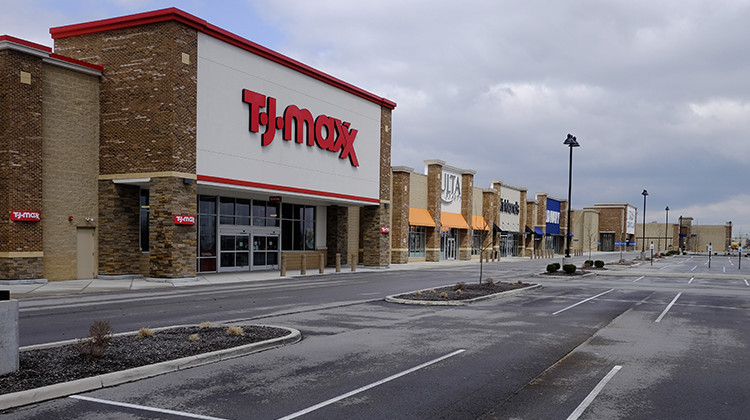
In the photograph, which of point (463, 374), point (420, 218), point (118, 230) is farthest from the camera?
point (420, 218)

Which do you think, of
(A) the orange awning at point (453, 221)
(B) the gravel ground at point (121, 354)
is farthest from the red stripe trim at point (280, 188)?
(B) the gravel ground at point (121, 354)

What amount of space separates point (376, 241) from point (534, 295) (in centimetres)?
1971

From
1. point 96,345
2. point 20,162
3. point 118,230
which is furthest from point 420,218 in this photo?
point 96,345

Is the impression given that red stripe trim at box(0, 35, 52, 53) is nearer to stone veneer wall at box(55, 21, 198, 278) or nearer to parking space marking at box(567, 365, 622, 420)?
stone veneer wall at box(55, 21, 198, 278)

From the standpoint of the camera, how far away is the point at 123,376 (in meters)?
7.85

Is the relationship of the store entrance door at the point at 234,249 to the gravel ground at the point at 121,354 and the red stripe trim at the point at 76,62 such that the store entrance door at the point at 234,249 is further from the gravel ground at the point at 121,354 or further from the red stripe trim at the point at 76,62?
the gravel ground at the point at 121,354

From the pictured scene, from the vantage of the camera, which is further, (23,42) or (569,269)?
(569,269)

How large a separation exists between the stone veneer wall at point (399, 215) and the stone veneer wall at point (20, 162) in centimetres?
2753

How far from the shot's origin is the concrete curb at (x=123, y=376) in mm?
6751

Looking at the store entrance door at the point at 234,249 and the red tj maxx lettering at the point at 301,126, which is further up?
the red tj maxx lettering at the point at 301,126

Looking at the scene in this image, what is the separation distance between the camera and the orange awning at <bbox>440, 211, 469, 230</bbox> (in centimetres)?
5389

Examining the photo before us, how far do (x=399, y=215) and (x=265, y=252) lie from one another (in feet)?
46.5

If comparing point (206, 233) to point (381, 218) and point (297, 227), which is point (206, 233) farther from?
point (381, 218)

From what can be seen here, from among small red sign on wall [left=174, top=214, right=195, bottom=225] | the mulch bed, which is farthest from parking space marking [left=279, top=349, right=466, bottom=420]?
small red sign on wall [left=174, top=214, right=195, bottom=225]
